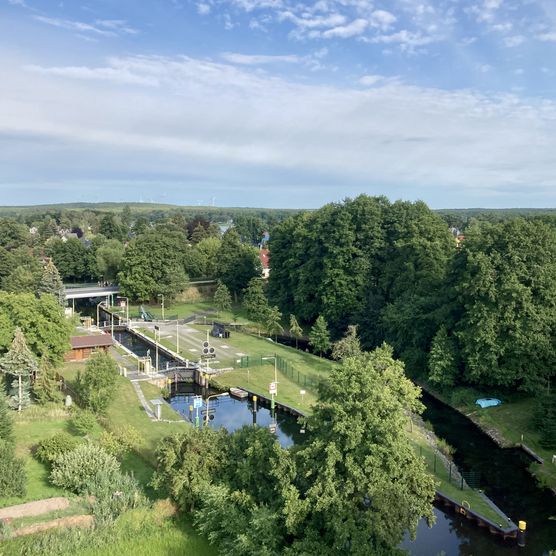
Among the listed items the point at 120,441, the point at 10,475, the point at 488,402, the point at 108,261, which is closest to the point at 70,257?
the point at 108,261

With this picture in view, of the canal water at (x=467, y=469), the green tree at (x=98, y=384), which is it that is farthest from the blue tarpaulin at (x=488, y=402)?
the green tree at (x=98, y=384)

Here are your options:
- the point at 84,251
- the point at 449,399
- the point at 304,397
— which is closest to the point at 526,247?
the point at 449,399

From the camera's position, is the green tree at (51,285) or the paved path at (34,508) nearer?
the paved path at (34,508)

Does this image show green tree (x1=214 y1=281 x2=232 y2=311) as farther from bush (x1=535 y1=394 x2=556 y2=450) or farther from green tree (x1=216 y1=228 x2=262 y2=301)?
bush (x1=535 y1=394 x2=556 y2=450)

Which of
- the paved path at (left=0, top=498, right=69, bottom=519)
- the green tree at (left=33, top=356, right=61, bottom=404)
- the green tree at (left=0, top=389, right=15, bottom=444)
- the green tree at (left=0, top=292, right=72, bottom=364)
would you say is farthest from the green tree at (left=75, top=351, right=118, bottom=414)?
the paved path at (left=0, top=498, right=69, bottom=519)

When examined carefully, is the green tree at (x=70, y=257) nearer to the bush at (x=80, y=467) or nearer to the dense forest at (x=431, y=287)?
the dense forest at (x=431, y=287)

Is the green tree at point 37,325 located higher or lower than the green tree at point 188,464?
higher

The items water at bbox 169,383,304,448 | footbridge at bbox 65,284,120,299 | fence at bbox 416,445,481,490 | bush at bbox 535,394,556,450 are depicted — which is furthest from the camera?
footbridge at bbox 65,284,120,299

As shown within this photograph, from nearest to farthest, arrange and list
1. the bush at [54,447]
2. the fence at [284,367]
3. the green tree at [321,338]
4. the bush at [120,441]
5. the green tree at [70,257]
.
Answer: the bush at [54,447] → the bush at [120,441] → the fence at [284,367] → the green tree at [321,338] → the green tree at [70,257]
